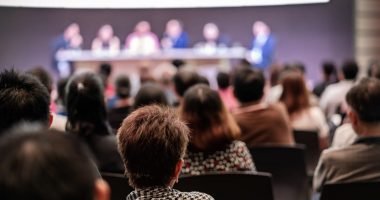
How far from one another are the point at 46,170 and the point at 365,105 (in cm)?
206

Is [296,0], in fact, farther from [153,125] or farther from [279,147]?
[153,125]

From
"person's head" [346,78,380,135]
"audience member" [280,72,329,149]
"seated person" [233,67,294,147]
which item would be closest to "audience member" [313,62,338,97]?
"audience member" [280,72,329,149]

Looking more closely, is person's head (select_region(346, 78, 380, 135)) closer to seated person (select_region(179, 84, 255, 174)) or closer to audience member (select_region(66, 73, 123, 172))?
seated person (select_region(179, 84, 255, 174))

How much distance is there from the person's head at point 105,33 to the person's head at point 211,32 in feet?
6.85

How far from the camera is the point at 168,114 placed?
5.69 feet

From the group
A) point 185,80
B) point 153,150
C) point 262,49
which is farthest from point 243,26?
point 153,150

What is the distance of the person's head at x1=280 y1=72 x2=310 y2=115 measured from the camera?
13.8 feet

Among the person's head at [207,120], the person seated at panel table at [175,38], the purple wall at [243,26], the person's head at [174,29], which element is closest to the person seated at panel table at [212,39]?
the purple wall at [243,26]

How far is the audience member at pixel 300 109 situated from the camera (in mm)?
4191

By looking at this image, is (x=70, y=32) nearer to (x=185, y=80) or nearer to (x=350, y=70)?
(x=350, y=70)

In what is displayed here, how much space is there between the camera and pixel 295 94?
4.22 meters

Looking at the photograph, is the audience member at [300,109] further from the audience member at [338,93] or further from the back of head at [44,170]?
the back of head at [44,170]

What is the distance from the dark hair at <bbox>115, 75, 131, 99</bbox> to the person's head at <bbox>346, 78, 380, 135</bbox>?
107 inches

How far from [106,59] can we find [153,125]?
30.5 ft
